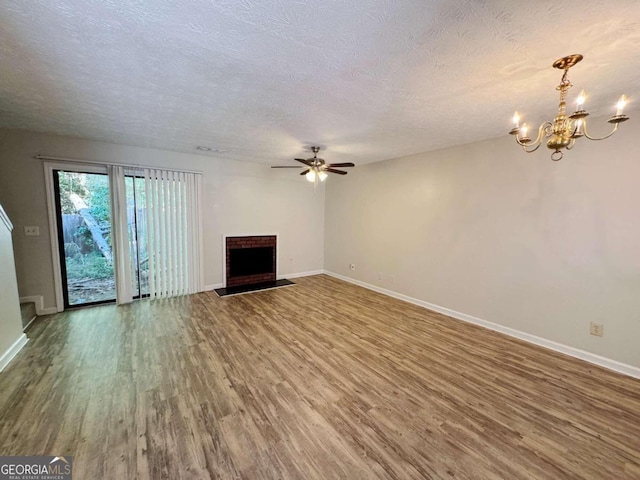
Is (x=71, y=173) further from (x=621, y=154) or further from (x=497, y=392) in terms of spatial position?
(x=621, y=154)

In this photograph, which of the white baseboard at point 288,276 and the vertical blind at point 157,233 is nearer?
the vertical blind at point 157,233

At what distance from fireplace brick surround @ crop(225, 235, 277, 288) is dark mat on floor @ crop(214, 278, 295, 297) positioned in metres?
0.13

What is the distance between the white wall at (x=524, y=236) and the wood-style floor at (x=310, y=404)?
1.52 ft

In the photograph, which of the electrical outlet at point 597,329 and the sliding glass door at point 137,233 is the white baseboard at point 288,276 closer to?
the sliding glass door at point 137,233

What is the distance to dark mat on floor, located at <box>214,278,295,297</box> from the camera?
15.9 feet

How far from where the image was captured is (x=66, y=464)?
1.54 m

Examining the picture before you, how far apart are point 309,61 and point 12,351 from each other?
3974 mm

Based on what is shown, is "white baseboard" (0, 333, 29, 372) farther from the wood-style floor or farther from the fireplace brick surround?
the fireplace brick surround

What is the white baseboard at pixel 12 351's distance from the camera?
2449mm

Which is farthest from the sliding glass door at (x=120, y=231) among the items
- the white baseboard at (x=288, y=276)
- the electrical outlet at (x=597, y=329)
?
the electrical outlet at (x=597, y=329)

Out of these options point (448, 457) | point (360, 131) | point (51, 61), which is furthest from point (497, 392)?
point (51, 61)

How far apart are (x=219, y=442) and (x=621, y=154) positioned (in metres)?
4.32

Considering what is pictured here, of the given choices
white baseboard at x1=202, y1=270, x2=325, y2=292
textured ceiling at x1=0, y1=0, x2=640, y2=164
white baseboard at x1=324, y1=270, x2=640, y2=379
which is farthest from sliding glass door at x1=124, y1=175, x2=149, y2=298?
white baseboard at x1=324, y1=270, x2=640, y2=379

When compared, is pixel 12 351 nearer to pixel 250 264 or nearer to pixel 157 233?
pixel 157 233
